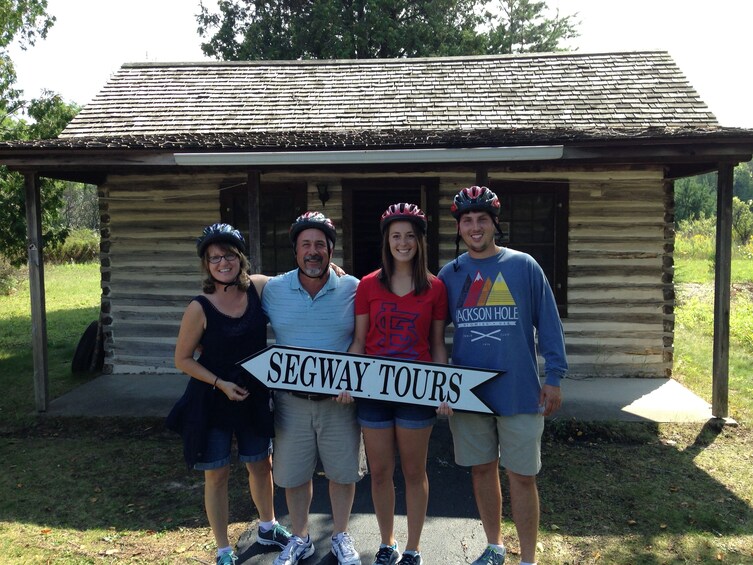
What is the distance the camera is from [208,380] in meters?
3.11

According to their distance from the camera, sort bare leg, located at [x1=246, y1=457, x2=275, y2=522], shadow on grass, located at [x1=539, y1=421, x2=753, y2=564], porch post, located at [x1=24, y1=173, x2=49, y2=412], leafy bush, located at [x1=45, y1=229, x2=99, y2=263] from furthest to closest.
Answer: leafy bush, located at [x1=45, y1=229, x2=99, y2=263]
porch post, located at [x1=24, y1=173, x2=49, y2=412]
shadow on grass, located at [x1=539, y1=421, x2=753, y2=564]
bare leg, located at [x1=246, y1=457, x2=275, y2=522]

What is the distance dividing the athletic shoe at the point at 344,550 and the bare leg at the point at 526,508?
938 mm

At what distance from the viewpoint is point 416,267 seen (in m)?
3.09

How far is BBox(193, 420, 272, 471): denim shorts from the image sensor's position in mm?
3174

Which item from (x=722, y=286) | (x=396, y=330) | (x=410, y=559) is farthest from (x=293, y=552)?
(x=722, y=286)

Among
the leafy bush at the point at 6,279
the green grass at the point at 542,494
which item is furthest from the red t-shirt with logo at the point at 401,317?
the leafy bush at the point at 6,279

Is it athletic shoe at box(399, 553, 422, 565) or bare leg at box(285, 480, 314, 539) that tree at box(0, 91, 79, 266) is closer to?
bare leg at box(285, 480, 314, 539)

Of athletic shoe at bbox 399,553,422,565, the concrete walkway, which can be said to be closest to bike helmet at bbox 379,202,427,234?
athletic shoe at bbox 399,553,422,565

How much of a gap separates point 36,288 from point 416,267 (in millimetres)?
5120

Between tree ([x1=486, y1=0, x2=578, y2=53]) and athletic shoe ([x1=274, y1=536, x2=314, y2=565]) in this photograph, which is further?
tree ([x1=486, y1=0, x2=578, y2=53])

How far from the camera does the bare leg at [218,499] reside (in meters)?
3.24

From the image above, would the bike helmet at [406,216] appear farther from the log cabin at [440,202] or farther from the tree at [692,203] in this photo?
the tree at [692,203]

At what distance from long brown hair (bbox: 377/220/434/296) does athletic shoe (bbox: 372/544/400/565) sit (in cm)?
145

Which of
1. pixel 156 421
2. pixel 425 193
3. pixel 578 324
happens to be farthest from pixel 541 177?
pixel 156 421
